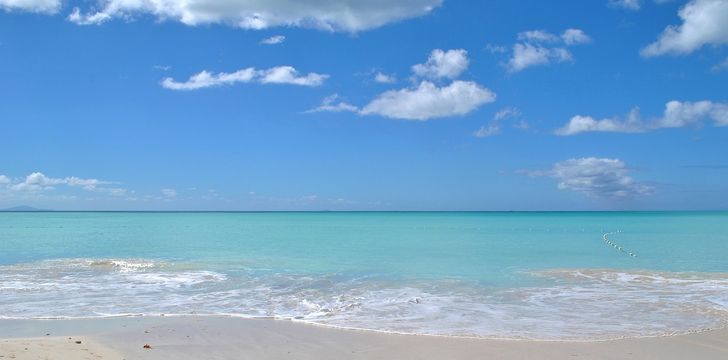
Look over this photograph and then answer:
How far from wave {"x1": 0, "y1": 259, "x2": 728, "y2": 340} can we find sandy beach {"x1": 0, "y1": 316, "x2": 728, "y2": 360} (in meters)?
0.68

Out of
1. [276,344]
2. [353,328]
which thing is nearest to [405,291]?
[353,328]

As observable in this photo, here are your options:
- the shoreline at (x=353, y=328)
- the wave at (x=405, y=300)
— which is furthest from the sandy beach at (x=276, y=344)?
the wave at (x=405, y=300)

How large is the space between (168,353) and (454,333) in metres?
5.19

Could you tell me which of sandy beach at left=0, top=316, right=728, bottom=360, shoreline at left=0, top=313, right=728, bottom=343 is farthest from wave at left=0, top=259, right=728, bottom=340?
sandy beach at left=0, top=316, right=728, bottom=360

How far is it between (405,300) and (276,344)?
5.37 meters

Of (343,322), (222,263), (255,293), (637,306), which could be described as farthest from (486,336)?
(222,263)

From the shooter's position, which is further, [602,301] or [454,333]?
[602,301]

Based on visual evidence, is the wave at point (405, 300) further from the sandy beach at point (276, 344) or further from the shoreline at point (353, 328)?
the sandy beach at point (276, 344)

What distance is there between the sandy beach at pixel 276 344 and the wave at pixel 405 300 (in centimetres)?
68

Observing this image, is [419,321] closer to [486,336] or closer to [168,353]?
[486,336]

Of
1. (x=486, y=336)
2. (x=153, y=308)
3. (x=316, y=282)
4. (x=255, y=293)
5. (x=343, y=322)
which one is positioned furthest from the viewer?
(x=316, y=282)

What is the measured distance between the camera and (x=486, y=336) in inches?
411

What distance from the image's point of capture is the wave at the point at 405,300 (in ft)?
37.9

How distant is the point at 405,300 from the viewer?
568 inches
